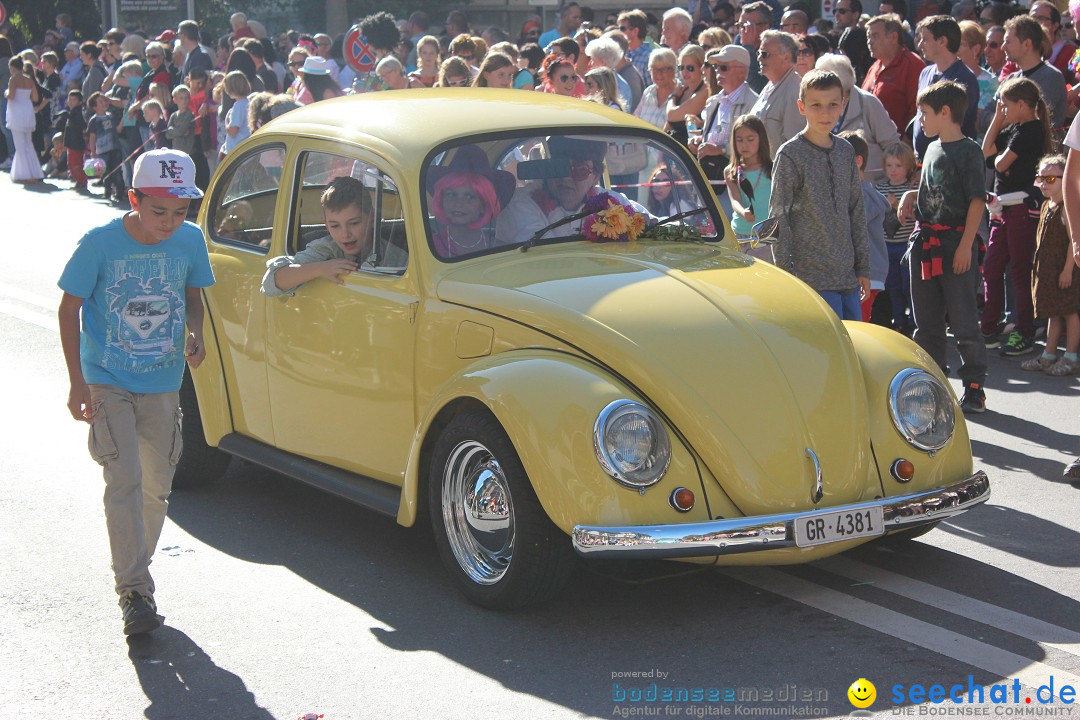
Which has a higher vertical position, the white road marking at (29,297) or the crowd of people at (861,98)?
the crowd of people at (861,98)

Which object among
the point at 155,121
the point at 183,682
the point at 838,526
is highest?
the point at 155,121

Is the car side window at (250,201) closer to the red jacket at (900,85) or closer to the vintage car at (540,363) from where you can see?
the vintage car at (540,363)

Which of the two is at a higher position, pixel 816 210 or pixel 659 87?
pixel 659 87

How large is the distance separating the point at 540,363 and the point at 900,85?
7381 millimetres

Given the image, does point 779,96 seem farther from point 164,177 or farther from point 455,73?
point 164,177

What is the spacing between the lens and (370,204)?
6266mm

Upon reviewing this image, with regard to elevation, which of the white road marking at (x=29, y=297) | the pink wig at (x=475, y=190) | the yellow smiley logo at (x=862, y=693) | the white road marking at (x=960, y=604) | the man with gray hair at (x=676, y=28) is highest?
the man with gray hair at (x=676, y=28)

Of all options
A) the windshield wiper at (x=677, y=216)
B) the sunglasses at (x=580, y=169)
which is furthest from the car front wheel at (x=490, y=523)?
the windshield wiper at (x=677, y=216)

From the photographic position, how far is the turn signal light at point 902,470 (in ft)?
17.5

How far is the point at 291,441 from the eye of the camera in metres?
6.57

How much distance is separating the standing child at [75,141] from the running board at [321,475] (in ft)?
51.8

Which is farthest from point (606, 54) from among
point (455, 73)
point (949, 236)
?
point (949, 236)

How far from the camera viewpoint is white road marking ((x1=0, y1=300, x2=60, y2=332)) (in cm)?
1137

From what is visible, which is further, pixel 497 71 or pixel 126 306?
pixel 497 71
